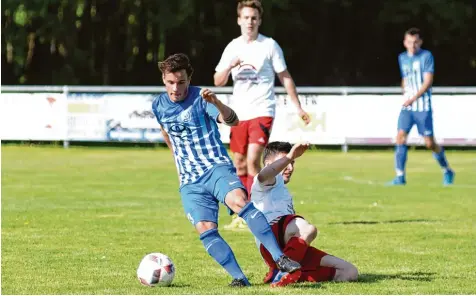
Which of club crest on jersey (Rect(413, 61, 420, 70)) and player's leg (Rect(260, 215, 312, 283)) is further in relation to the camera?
club crest on jersey (Rect(413, 61, 420, 70))

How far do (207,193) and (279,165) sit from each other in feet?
1.93

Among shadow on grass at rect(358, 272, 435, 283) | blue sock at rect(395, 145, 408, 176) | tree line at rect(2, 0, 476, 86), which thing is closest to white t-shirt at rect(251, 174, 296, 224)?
shadow on grass at rect(358, 272, 435, 283)

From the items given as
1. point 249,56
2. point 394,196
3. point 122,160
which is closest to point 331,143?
point 122,160

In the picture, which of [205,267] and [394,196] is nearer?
[205,267]

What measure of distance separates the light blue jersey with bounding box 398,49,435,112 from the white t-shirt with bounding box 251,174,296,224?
10.2 meters

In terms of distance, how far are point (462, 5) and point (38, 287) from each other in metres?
29.5

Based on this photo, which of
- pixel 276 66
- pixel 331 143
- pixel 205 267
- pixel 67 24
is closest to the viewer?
pixel 205 267

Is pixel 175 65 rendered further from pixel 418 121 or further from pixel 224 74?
pixel 418 121

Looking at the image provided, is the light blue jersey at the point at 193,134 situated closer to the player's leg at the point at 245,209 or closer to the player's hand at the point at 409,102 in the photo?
the player's leg at the point at 245,209

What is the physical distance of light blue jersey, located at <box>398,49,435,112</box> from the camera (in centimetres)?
1897

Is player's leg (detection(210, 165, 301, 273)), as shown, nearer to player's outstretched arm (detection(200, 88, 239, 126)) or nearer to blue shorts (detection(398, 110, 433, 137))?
player's outstretched arm (detection(200, 88, 239, 126))

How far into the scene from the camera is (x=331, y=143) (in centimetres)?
2700

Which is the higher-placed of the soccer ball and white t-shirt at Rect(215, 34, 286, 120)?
white t-shirt at Rect(215, 34, 286, 120)

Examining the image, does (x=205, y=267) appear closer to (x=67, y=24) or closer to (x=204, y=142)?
(x=204, y=142)
